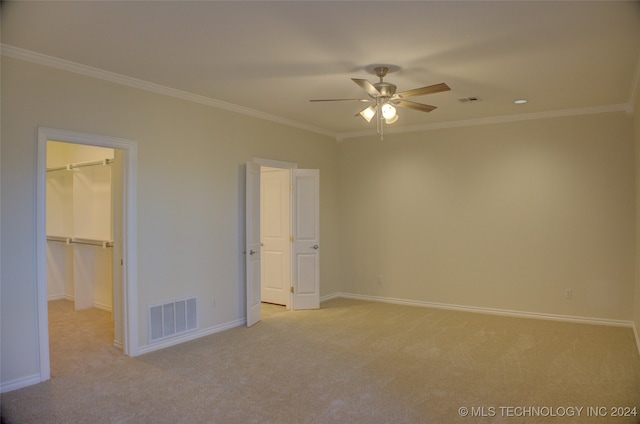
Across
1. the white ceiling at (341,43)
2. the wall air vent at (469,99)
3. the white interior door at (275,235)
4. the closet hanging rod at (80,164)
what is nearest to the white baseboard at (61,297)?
the closet hanging rod at (80,164)

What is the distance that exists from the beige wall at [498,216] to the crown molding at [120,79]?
210cm

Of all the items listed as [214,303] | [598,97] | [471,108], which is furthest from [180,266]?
[598,97]

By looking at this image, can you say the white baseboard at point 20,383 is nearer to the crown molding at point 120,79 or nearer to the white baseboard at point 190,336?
the white baseboard at point 190,336

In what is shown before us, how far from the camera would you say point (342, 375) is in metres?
3.79

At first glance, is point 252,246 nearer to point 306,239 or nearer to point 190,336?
point 306,239

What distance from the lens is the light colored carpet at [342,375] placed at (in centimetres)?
312

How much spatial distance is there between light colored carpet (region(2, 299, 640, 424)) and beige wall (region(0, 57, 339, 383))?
0.52 m

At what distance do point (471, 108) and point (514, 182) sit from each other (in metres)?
1.26

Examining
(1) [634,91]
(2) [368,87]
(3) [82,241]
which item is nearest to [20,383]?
(3) [82,241]

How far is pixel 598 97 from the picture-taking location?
4.95 meters

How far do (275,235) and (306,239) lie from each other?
595 mm

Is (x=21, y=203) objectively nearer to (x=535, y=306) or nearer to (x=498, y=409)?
(x=498, y=409)

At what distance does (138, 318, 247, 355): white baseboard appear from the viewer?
442cm

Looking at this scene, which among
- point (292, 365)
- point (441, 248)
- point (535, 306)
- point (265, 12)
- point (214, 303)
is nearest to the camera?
point (265, 12)
